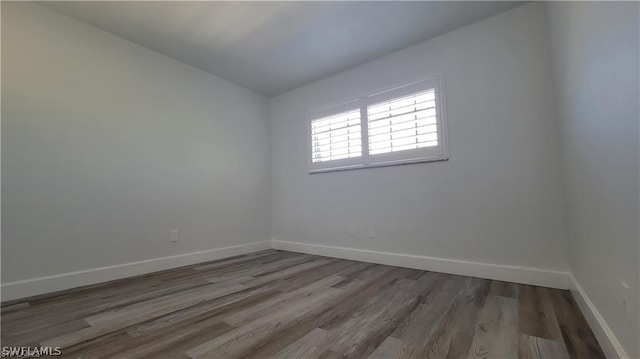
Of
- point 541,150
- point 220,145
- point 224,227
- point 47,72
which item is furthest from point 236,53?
point 541,150

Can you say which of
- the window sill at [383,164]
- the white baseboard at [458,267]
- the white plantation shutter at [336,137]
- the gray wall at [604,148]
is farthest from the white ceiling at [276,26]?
the white baseboard at [458,267]

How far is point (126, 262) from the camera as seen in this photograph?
247 centimetres

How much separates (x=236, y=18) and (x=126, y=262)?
2469 mm

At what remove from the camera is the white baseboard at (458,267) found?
197 centimetres

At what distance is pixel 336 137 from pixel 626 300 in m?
2.73

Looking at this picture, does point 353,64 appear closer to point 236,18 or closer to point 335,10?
point 335,10

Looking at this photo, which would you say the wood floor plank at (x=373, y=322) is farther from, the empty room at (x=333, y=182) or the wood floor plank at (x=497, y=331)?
the wood floor plank at (x=497, y=331)

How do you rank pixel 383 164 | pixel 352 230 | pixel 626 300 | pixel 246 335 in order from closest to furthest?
pixel 626 300
pixel 246 335
pixel 383 164
pixel 352 230

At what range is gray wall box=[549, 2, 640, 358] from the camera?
841 millimetres


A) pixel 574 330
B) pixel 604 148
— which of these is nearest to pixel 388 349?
Answer: pixel 574 330

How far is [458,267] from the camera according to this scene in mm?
2342

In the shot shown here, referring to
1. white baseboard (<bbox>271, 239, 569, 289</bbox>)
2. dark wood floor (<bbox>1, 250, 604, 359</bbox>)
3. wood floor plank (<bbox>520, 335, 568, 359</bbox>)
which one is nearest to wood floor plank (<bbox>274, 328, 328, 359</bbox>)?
dark wood floor (<bbox>1, 250, 604, 359</bbox>)

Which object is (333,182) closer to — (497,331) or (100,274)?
(497,331)

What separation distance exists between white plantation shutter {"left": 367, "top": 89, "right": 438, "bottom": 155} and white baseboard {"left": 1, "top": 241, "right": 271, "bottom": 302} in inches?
90.4
